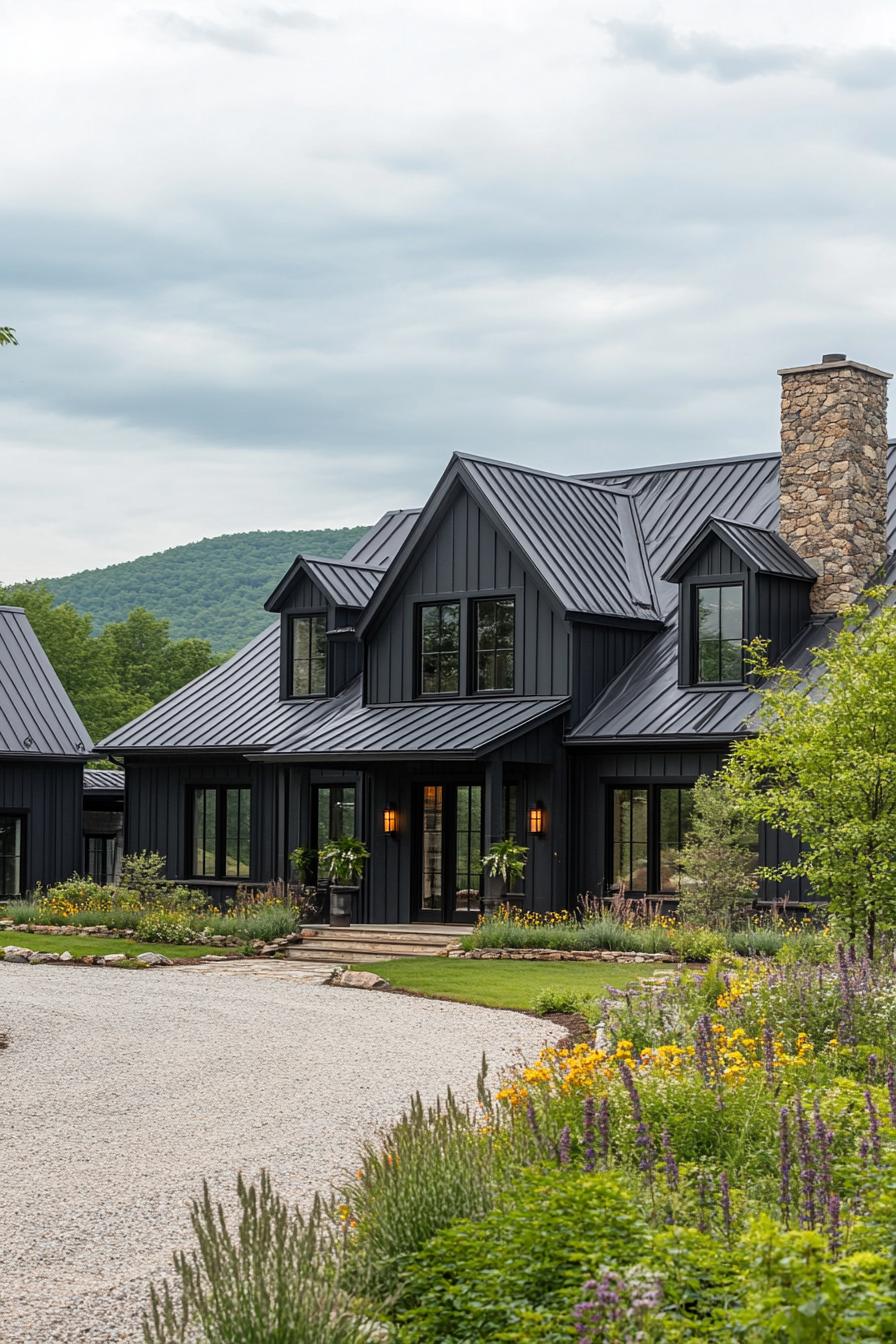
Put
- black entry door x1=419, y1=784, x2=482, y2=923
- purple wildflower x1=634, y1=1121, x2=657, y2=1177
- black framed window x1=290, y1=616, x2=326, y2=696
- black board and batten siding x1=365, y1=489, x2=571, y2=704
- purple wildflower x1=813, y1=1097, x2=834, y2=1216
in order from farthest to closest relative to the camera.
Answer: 1. black framed window x1=290, y1=616, x2=326, y2=696
2. black entry door x1=419, y1=784, x2=482, y2=923
3. black board and batten siding x1=365, y1=489, x2=571, y2=704
4. purple wildflower x1=634, y1=1121, x2=657, y2=1177
5. purple wildflower x1=813, y1=1097, x2=834, y2=1216

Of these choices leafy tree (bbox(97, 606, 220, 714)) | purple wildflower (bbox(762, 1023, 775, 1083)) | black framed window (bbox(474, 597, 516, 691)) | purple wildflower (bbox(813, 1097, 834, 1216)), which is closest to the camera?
purple wildflower (bbox(813, 1097, 834, 1216))

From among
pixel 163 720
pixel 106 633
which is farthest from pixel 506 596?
pixel 106 633

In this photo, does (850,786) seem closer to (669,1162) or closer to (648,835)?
(669,1162)

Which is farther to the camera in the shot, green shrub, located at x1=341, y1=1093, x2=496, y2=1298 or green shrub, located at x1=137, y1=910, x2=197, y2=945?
green shrub, located at x1=137, y1=910, x2=197, y2=945

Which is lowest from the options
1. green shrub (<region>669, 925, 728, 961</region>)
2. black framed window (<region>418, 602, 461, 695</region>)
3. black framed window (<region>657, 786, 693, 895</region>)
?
green shrub (<region>669, 925, 728, 961</region>)

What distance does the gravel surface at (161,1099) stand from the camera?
24.4ft

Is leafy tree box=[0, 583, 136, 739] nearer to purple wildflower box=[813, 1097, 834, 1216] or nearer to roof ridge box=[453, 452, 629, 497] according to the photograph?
roof ridge box=[453, 452, 629, 497]

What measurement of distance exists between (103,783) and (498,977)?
68.2 feet

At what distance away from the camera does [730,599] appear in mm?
24812

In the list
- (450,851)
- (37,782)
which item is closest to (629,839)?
(450,851)

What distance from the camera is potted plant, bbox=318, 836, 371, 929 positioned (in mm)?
26031

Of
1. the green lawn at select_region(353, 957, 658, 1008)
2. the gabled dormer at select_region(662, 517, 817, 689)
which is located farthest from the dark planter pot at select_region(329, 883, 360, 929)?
the gabled dormer at select_region(662, 517, 817, 689)

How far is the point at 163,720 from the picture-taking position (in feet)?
101

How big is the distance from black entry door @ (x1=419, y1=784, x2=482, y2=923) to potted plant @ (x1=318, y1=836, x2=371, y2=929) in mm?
1025
